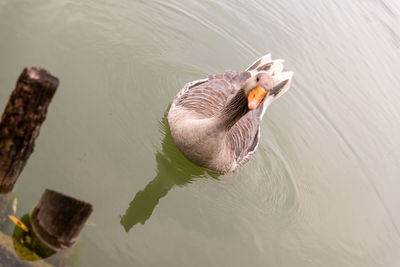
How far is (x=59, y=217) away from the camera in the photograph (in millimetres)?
3879

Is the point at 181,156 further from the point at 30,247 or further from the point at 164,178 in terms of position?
the point at 30,247

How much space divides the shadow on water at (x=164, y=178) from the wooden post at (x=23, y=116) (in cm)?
213

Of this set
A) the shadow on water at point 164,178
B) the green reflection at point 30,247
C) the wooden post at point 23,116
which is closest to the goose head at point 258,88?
the shadow on water at point 164,178

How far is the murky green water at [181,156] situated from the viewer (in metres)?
5.67

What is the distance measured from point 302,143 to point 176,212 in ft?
11.5

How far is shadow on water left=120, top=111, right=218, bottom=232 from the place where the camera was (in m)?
5.77

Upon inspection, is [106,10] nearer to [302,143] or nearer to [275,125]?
[275,125]

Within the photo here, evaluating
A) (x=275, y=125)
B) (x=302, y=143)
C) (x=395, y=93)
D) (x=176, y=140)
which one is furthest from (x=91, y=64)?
(x=395, y=93)

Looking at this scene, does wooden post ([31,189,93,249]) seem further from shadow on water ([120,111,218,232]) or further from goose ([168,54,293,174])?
goose ([168,54,293,174])

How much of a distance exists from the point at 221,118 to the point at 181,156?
1.12 m

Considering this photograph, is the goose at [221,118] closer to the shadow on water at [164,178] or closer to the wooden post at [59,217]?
the shadow on water at [164,178]

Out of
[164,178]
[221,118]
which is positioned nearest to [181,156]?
[164,178]

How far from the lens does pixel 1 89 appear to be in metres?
5.75

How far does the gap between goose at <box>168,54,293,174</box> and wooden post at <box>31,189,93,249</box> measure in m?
2.61
